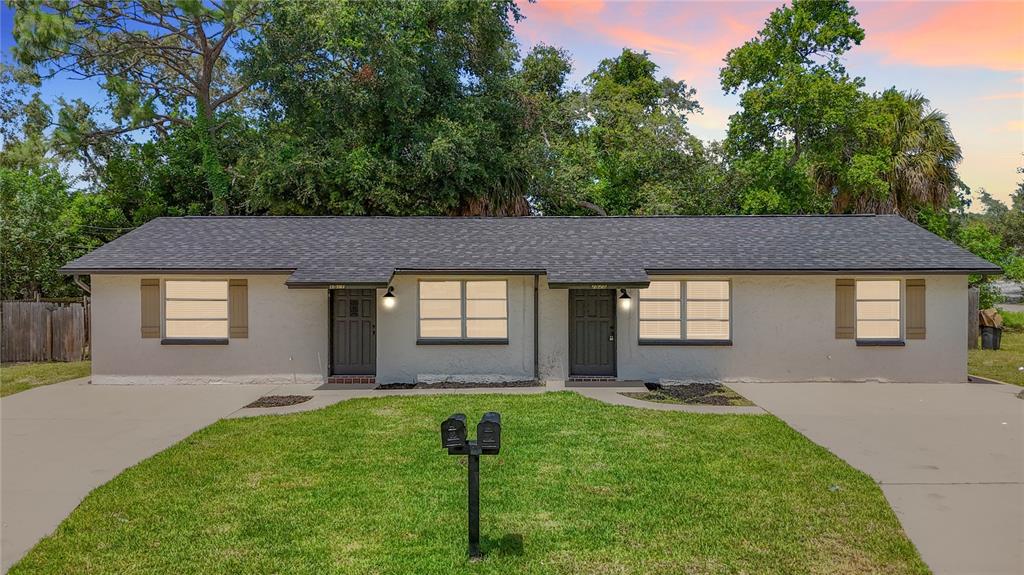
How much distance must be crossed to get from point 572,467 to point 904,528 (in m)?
3.06

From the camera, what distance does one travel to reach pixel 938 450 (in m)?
7.15

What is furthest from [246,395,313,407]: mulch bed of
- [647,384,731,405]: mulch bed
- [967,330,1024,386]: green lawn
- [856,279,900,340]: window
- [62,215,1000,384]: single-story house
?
[967,330,1024,386]: green lawn

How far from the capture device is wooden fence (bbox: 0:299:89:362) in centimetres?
1566

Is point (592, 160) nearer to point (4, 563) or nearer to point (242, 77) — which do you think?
point (242, 77)

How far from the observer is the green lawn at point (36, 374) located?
1213 centimetres

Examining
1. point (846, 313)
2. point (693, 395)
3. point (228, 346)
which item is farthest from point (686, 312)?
point (228, 346)

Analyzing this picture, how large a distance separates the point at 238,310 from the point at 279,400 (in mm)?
2819

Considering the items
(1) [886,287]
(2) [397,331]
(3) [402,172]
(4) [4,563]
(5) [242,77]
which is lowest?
(4) [4,563]

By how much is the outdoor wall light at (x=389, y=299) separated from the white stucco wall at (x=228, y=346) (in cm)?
138

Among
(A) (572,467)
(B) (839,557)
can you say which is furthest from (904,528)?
(A) (572,467)

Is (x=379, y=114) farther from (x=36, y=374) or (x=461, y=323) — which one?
(x=36, y=374)

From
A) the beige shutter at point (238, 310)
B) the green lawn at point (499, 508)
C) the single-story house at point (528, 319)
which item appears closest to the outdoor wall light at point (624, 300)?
the single-story house at point (528, 319)

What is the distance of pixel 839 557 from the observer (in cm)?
446

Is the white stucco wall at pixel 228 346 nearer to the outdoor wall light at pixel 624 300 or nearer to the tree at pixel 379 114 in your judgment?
the outdoor wall light at pixel 624 300
